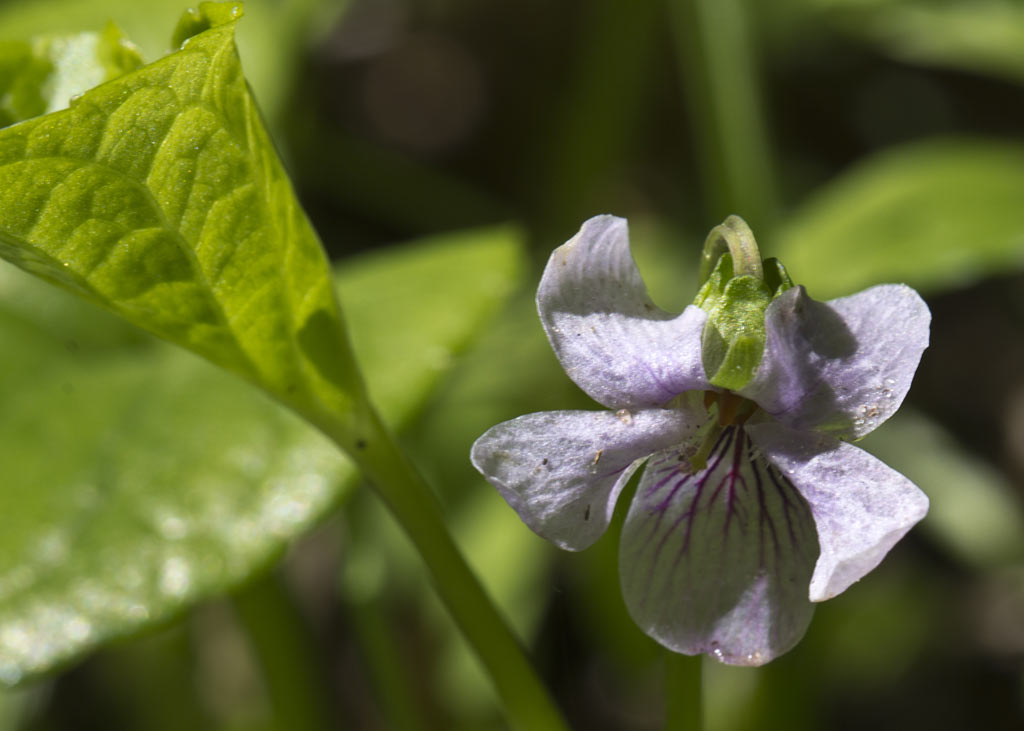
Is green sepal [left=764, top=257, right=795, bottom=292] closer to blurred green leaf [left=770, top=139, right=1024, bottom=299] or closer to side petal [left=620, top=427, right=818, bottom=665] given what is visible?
side petal [left=620, top=427, right=818, bottom=665]

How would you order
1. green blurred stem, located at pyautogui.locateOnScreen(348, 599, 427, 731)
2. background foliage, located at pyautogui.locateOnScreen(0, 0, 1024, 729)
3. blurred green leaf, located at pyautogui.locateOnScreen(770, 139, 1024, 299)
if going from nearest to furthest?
background foliage, located at pyautogui.locateOnScreen(0, 0, 1024, 729), green blurred stem, located at pyautogui.locateOnScreen(348, 599, 427, 731), blurred green leaf, located at pyautogui.locateOnScreen(770, 139, 1024, 299)

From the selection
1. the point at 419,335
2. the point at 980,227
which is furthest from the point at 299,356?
the point at 980,227

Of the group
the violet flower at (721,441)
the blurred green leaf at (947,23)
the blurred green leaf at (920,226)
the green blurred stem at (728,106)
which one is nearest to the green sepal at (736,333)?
the violet flower at (721,441)

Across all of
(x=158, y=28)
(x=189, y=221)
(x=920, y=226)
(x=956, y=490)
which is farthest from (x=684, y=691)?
(x=158, y=28)

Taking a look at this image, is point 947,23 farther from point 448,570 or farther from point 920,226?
point 448,570

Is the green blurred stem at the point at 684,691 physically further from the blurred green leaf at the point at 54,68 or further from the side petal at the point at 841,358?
the blurred green leaf at the point at 54,68

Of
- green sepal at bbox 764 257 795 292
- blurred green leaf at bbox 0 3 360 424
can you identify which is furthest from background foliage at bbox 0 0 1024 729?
green sepal at bbox 764 257 795 292

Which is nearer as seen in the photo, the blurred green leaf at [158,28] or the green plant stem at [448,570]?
the green plant stem at [448,570]
